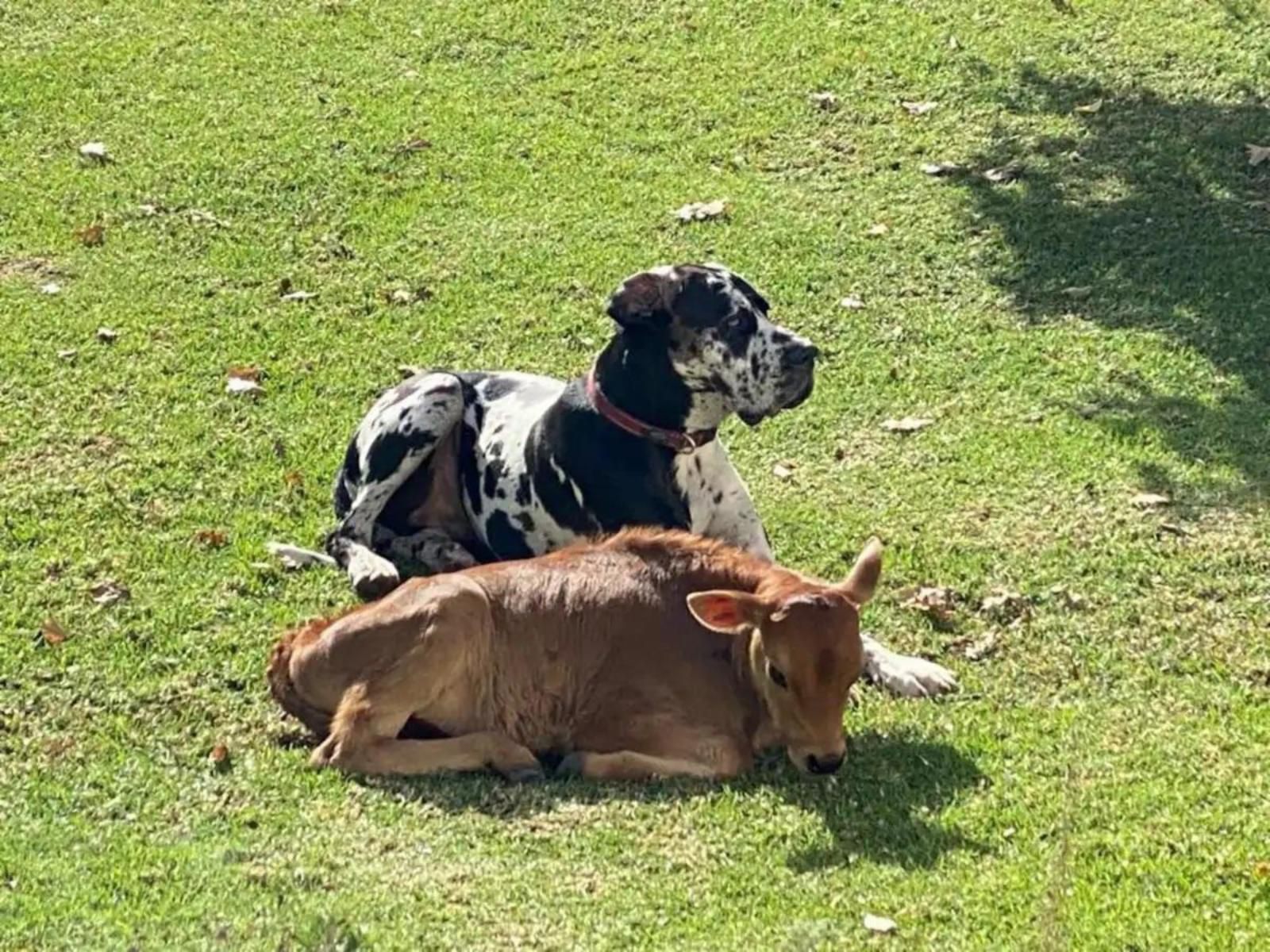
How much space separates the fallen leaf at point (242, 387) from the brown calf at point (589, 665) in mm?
3737

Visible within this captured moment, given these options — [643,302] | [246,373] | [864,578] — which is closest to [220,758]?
[864,578]

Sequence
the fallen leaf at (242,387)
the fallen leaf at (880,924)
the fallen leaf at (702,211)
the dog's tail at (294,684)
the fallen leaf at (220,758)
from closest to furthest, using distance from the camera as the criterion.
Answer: the fallen leaf at (880,924) → the fallen leaf at (220,758) → the dog's tail at (294,684) → the fallen leaf at (242,387) → the fallen leaf at (702,211)

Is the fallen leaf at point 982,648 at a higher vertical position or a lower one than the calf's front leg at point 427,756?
higher

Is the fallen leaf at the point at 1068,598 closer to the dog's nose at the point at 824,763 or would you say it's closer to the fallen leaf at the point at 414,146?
the dog's nose at the point at 824,763

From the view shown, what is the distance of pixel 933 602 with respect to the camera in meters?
9.42

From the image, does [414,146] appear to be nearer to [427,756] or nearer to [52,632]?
[52,632]

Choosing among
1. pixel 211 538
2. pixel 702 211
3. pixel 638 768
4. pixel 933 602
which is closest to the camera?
pixel 638 768

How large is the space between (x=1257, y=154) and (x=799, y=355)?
6.25 m

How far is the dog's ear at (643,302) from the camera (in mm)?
9531

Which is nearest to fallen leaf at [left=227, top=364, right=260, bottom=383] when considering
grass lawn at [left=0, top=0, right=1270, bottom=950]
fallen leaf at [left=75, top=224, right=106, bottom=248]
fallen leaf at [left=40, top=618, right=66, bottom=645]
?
grass lawn at [left=0, top=0, right=1270, bottom=950]

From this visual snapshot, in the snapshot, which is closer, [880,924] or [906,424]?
[880,924]

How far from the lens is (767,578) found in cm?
820

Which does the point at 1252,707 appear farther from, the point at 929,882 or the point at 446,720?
the point at 446,720

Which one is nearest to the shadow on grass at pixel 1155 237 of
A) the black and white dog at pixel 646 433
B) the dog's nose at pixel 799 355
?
the dog's nose at pixel 799 355
